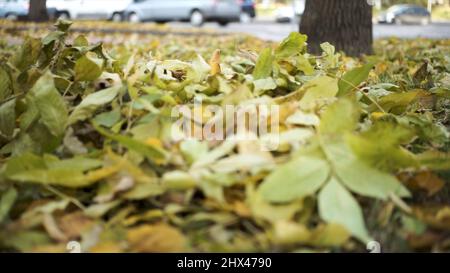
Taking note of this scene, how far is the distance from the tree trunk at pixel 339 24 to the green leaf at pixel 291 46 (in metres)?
2.66

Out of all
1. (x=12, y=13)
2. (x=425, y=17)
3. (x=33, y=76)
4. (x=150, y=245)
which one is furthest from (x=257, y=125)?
(x=425, y=17)

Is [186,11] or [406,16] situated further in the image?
[406,16]

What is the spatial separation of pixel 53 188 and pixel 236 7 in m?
17.0

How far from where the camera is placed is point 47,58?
5.39 ft

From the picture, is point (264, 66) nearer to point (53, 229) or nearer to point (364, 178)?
point (364, 178)

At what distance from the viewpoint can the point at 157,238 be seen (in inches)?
35.9

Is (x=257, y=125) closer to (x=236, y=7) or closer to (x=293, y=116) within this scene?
(x=293, y=116)

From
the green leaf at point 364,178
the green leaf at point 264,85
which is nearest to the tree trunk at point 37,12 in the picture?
the green leaf at point 264,85

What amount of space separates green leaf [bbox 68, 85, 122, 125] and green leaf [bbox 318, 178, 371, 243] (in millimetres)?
621

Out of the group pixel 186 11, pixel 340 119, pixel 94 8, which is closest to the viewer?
pixel 340 119

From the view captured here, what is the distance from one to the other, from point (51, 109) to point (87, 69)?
232 millimetres

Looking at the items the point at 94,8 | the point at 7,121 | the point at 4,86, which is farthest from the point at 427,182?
the point at 94,8

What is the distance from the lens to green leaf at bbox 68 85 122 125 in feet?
4.22

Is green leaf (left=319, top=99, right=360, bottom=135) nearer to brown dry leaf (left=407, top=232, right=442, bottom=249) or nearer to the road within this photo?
brown dry leaf (left=407, top=232, right=442, bottom=249)
